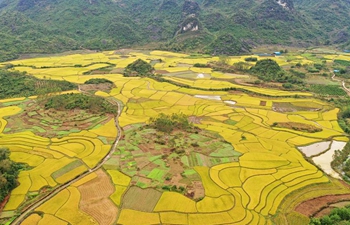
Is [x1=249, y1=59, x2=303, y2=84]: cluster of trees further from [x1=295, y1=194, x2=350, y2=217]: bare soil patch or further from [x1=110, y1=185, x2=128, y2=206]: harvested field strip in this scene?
[x1=110, y1=185, x2=128, y2=206]: harvested field strip

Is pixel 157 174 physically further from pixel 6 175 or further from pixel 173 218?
pixel 6 175

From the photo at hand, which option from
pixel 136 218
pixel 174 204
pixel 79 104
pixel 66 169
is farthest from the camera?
pixel 79 104

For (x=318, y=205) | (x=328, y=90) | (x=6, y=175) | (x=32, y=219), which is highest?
(x=328, y=90)

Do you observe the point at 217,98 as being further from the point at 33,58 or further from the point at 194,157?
the point at 33,58

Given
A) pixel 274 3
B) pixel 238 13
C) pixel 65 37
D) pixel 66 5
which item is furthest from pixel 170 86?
pixel 66 5

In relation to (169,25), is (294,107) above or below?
below

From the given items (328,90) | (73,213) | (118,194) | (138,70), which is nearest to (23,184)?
(73,213)
